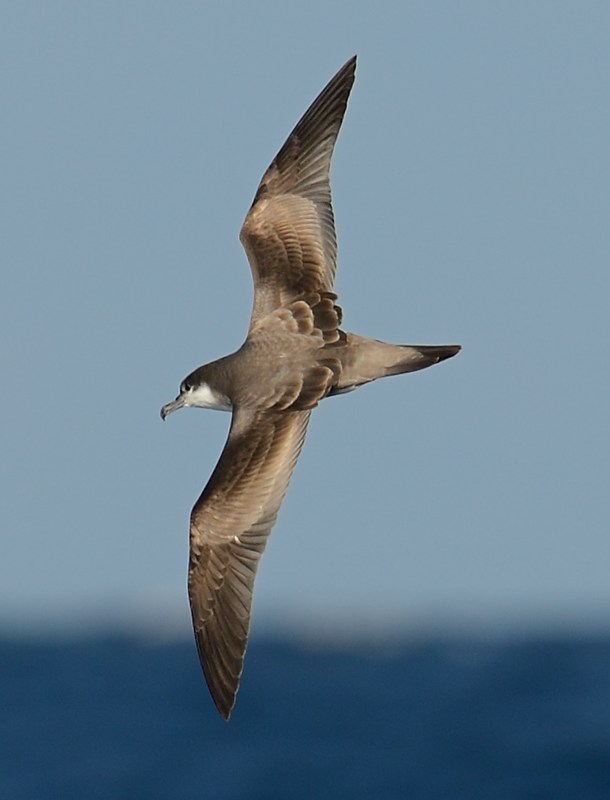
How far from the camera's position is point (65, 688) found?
227 feet

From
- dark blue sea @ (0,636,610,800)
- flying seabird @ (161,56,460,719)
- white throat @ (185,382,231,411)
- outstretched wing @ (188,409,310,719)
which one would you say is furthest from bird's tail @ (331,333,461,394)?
dark blue sea @ (0,636,610,800)

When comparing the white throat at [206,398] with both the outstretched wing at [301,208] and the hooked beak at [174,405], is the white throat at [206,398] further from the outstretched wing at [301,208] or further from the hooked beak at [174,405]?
the outstretched wing at [301,208]

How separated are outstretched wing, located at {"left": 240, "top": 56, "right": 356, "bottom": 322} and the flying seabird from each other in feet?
0.06

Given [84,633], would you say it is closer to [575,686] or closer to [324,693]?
[324,693]

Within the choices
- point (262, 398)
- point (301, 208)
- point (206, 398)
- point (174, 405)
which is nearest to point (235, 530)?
point (262, 398)

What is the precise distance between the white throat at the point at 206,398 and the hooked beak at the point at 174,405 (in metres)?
0.07

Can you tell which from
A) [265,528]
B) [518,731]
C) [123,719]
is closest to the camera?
[265,528]

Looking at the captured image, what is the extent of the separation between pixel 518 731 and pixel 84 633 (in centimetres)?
Answer: 6832

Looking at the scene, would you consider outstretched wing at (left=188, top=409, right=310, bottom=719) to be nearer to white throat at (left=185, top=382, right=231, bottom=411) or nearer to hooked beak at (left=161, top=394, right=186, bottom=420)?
white throat at (left=185, top=382, right=231, bottom=411)

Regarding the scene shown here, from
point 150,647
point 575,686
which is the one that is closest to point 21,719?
point 575,686

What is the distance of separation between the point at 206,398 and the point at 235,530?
51.8 inches

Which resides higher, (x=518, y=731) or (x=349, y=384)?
(x=349, y=384)

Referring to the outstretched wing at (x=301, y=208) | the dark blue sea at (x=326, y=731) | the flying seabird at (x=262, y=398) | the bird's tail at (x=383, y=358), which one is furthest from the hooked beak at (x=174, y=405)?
the dark blue sea at (x=326, y=731)

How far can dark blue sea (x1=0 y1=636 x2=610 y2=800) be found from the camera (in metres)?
42.1
